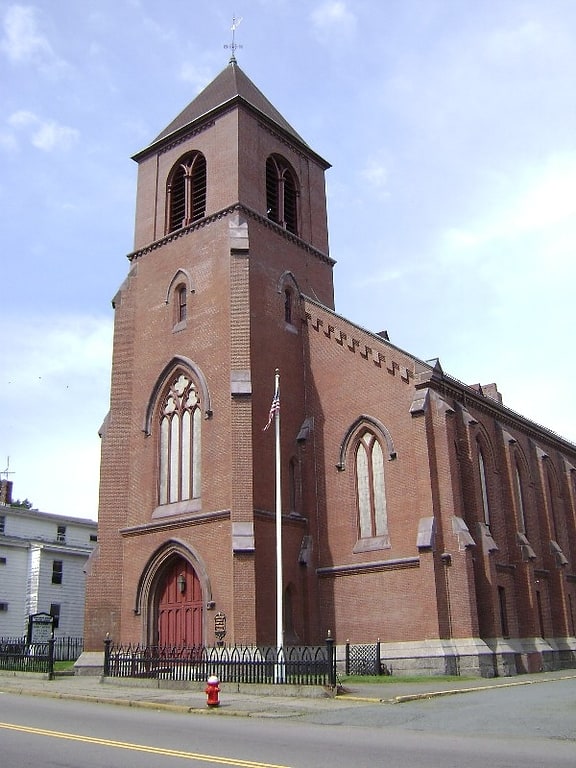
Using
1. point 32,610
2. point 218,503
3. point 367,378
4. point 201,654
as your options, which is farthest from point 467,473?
point 32,610

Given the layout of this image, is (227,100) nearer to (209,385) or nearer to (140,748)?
(209,385)

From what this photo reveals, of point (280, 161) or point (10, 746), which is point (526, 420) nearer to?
point (280, 161)

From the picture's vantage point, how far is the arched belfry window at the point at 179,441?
29031mm

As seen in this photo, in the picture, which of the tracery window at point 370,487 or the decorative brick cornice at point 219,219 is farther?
the decorative brick cornice at point 219,219

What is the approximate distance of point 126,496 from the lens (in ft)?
99.3

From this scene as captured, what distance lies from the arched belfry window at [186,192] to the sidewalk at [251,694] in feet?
62.3

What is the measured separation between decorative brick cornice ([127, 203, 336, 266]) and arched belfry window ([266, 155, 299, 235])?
0.89 meters

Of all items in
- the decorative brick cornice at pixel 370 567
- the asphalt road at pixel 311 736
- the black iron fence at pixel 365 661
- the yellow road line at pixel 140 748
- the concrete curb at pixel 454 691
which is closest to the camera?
the yellow road line at pixel 140 748

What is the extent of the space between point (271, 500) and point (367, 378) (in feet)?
20.0

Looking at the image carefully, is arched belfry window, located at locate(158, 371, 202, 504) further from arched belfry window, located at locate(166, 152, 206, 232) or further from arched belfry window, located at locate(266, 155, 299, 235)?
arched belfry window, located at locate(266, 155, 299, 235)

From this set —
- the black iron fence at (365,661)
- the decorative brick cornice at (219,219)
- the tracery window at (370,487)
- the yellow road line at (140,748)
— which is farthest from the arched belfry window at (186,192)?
the yellow road line at (140,748)

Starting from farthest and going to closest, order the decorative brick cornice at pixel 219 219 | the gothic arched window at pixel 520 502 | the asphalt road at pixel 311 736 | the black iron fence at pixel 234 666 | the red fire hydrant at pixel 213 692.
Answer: the gothic arched window at pixel 520 502 → the decorative brick cornice at pixel 219 219 → the black iron fence at pixel 234 666 → the red fire hydrant at pixel 213 692 → the asphalt road at pixel 311 736

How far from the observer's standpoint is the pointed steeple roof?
34.1m

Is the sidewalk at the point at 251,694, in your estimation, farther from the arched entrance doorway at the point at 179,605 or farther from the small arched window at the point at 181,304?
the small arched window at the point at 181,304
